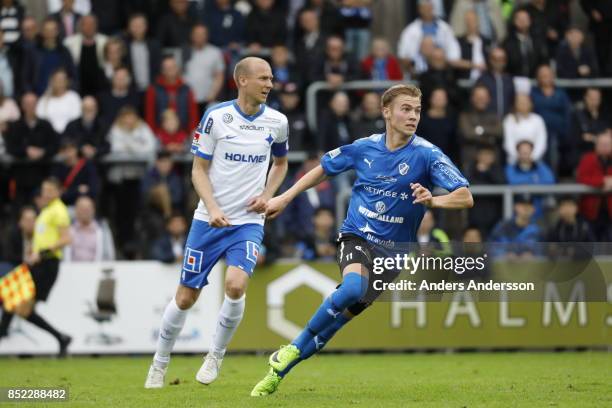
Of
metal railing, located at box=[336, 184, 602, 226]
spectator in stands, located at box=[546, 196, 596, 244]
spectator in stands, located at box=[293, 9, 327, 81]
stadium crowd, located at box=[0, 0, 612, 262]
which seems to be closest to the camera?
spectator in stands, located at box=[546, 196, 596, 244]

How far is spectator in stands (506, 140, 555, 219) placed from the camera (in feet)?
61.2

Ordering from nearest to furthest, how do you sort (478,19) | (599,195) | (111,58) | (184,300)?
(184,300) < (599,195) < (111,58) < (478,19)

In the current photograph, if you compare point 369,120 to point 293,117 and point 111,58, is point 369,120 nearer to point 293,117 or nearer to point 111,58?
point 293,117

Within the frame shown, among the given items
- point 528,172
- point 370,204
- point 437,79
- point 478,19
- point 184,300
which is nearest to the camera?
point 370,204

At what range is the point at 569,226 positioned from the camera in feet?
59.0

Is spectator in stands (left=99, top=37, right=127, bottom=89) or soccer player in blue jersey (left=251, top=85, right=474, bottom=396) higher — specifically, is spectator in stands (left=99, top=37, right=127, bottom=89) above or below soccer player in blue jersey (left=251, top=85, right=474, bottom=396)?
above

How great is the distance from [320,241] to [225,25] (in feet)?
16.5

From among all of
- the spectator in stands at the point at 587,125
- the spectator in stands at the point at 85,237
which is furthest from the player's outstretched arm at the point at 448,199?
the spectator in stands at the point at 587,125

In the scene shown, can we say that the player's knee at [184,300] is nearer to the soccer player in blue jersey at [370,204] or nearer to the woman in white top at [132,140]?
the soccer player in blue jersey at [370,204]

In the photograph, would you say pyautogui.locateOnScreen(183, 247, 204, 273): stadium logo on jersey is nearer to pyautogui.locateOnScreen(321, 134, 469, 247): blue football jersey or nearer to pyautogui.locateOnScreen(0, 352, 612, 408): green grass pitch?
pyautogui.locateOnScreen(0, 352, 612, 408): green grass pitch

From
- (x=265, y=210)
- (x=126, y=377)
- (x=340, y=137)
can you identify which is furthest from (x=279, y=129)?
(x=340, y=137)

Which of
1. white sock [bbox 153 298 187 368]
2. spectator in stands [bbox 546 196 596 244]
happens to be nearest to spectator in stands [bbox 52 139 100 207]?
spectator in stands [bbox 546 196 596 244]

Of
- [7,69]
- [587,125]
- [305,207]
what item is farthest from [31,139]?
[587,125]

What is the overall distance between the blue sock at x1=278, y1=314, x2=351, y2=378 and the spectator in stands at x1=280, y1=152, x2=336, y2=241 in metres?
7.31
